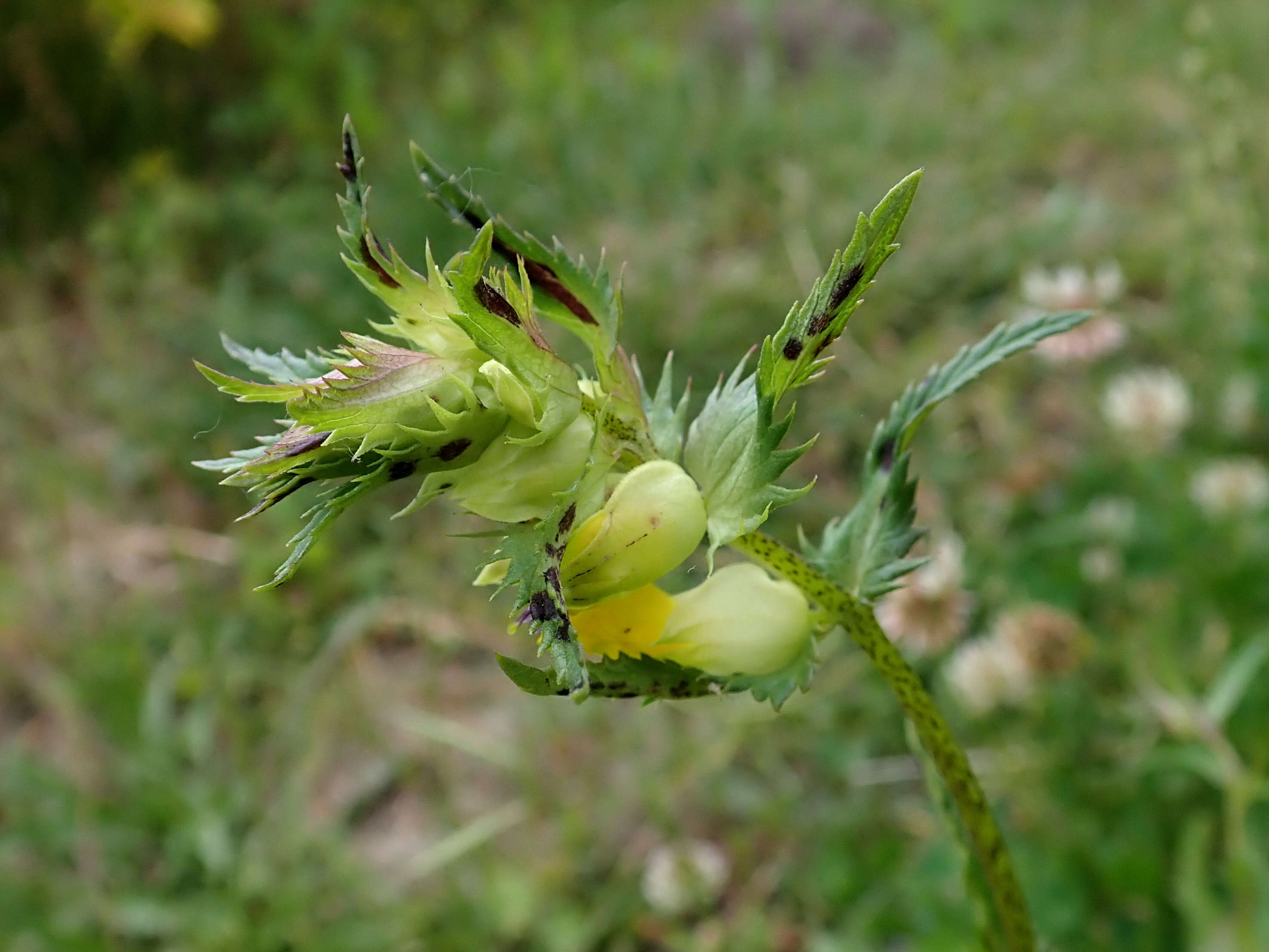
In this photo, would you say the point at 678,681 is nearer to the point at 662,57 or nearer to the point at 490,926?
the point at 490,926

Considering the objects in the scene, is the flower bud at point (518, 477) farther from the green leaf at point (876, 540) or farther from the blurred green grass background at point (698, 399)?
the blurred green grass background at point (698, 399)

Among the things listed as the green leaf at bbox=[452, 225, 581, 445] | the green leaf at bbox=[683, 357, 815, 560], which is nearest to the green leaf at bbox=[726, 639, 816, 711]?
the green leaf at bbox=[683, 357, 815, 560]

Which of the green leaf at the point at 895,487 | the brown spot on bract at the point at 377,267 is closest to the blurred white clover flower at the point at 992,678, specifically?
the green leaf at the point at 895,487

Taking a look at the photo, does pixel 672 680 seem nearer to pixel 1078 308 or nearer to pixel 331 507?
pixel 331 507

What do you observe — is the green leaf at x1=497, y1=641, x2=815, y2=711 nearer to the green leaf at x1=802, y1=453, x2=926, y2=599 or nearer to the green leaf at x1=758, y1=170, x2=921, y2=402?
the green leaf at x1=802, y1=453, x2=926, y2=599

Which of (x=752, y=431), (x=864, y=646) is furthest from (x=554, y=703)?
(x=752, y=431)
